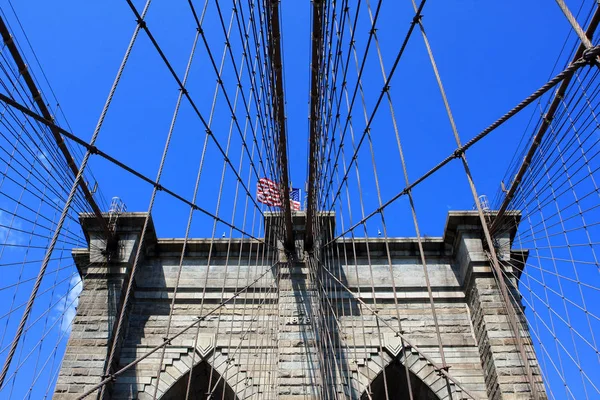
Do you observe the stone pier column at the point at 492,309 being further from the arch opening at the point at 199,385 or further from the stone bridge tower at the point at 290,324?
the arch opening at the point at 199,385

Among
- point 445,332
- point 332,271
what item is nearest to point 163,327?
point 332,271

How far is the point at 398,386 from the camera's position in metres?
9.88

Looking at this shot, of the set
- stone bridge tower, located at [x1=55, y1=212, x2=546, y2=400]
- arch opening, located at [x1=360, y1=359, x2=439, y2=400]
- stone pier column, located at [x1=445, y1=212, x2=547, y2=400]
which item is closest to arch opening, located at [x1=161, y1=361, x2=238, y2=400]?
stone bridge tower, located at [x1=55, y1=212, x2=546, y2=400]

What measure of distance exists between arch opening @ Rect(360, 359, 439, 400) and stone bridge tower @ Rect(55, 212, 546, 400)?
3 cm

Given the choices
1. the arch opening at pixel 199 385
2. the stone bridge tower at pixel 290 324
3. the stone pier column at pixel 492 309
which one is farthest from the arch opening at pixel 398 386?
the arch opening at pixel 199 385

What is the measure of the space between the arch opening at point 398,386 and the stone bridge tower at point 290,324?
26mm

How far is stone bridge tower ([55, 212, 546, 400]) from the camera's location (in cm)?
872

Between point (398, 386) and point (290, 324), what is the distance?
246 cm

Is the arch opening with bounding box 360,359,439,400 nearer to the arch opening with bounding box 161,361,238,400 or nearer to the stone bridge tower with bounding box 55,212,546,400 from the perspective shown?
the stone bridge tower with bounding box 55,212,546,400

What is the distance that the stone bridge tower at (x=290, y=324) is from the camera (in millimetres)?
8719

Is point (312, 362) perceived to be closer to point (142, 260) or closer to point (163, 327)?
point (163, 327)

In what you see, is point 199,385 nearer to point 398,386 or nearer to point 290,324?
point 290,324

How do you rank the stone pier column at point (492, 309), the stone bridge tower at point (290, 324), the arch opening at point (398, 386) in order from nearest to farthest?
1. the stone pier column at point (492, 309)
2. the stone bridge tower at point (290, 324)
3. the arch opening at point (398, 386)

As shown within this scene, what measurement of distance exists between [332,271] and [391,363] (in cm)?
209
